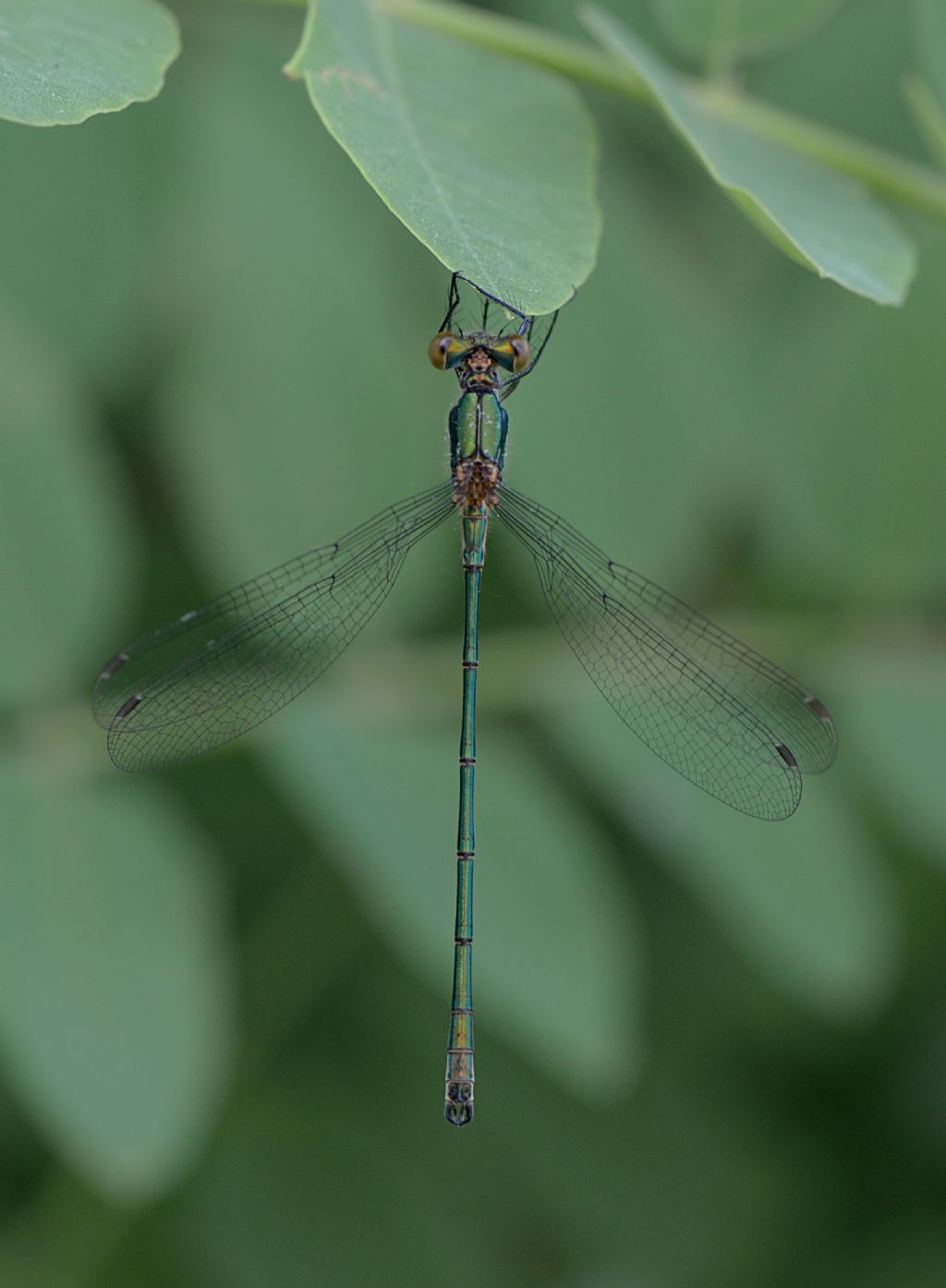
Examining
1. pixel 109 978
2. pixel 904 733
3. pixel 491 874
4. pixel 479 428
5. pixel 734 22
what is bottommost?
pixel 109 978

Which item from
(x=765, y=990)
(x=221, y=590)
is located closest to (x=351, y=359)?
(x=221, y=590)

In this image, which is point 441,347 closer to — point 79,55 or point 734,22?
point 734,22

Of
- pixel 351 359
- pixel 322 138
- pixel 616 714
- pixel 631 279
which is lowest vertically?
pixel 616 714

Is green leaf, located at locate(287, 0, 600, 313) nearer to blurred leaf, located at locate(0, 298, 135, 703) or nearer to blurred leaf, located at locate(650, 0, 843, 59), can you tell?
blurred leaf, located at locate(650, 0, 843, 59)

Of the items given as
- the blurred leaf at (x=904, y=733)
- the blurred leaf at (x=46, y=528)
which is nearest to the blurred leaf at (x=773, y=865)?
the blurred leaf at (x=904, y=733)

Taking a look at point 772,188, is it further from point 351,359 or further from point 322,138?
point 322,138

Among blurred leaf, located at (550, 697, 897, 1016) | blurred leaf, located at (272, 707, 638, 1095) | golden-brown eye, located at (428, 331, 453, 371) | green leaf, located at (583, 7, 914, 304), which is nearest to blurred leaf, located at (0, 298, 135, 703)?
blurred leaf, located at (272, 707, 638, 1095)

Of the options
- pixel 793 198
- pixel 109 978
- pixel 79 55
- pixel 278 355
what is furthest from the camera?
pixel 278 355

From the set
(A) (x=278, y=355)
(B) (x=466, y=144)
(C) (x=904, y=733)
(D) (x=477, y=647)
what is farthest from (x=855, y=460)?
(B) (x=466, y=144)
